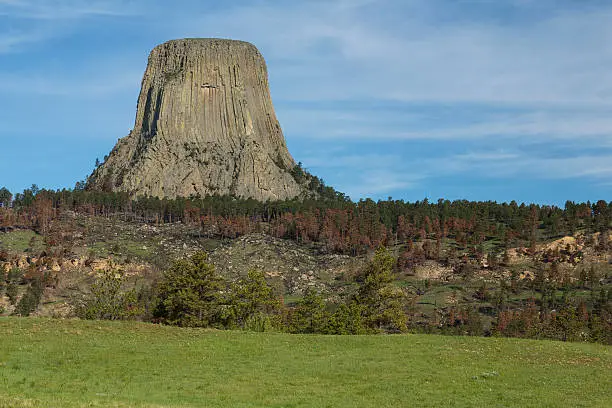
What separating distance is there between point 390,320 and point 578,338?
26090 mm

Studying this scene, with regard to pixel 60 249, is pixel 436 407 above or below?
below

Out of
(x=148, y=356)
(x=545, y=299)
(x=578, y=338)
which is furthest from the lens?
(x=545, y=299)

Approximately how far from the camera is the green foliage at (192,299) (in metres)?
88.2

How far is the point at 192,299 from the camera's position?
88.9 m

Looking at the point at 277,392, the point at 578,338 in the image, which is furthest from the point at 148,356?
the point at 578,338

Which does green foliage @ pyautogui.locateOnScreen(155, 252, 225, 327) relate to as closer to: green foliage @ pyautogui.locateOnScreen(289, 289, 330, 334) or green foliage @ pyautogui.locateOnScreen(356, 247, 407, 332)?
green foliage @ pyautogui.locateOnScreen(289, 289, 330, 334)

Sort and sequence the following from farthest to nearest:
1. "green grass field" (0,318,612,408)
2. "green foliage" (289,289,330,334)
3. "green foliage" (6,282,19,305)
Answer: "green foliage" (6,282,19,305), "green foliage" (289,289,330,334), "green grass field" (0,318,612,408)

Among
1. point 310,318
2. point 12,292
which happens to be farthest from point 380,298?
point 12,292

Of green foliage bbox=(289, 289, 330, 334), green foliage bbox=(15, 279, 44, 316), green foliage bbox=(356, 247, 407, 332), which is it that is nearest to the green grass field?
green foliage bbox=(356, 247, 407, 332)

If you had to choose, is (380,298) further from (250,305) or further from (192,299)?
(192,299)

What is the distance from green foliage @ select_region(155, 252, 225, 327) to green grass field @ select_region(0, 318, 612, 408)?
26841 millimetres

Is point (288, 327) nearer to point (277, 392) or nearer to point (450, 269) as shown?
point (277, 392)

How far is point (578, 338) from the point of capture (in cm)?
10244

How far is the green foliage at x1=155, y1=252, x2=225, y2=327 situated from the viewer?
8825 cm
